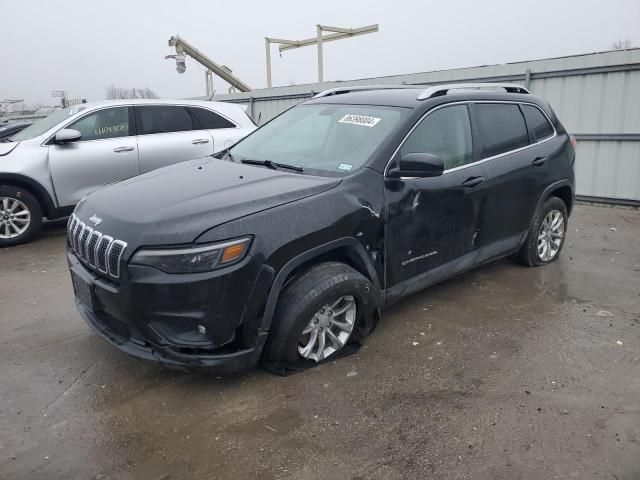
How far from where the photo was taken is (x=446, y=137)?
400 centimetres

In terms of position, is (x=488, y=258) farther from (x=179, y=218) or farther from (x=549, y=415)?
(x=179, y=218)

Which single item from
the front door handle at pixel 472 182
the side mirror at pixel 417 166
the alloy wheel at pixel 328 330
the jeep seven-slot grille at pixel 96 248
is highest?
the side mirror at pixel 417 166

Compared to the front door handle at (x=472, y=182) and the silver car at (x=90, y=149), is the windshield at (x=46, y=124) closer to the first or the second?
the silver car at (x=90, y=149)

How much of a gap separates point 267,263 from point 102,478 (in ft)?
4.21

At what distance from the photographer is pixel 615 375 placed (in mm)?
3273

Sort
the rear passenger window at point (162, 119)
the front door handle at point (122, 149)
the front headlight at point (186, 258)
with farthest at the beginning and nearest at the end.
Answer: the rear passenger window at point (162, 119)
the front door handle at point (122, 149)
the front headlight at point (186, 258)

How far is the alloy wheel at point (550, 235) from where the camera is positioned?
5.19 metres

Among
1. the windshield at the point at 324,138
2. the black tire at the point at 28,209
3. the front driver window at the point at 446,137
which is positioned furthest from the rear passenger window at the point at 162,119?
the front driver window at the point at 446,137

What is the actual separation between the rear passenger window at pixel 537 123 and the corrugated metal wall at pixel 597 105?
4.14 m

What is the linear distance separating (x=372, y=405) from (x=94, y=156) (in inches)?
206

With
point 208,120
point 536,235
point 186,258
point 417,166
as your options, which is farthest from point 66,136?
point 536,235

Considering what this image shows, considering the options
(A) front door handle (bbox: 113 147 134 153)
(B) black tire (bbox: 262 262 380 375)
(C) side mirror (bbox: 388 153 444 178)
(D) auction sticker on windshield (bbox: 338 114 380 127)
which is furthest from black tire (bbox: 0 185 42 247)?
(C) side mirror (bbox: 388 153 444 178)

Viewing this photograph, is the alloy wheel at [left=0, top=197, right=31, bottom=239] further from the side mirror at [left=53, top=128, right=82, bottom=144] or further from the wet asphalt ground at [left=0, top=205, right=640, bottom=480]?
the wet asphalt ground at [left=0, top=205, right=640, bottom=480]

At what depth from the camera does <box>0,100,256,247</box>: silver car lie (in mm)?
6316
